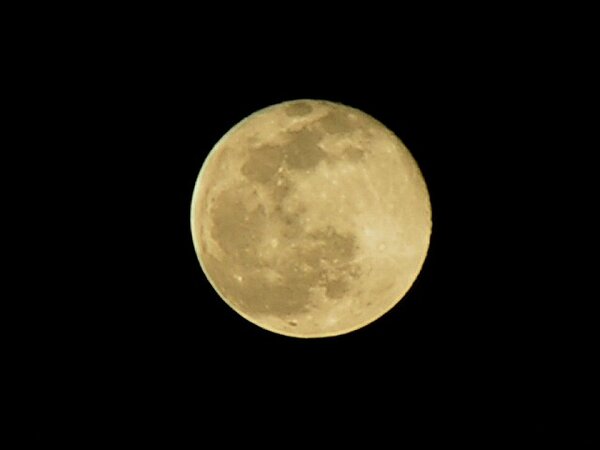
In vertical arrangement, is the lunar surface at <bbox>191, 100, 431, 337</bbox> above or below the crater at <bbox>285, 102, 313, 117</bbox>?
below

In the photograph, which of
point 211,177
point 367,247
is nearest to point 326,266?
point 367,247

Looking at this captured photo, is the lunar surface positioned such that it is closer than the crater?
Yes

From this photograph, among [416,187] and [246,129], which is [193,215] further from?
[416,187]

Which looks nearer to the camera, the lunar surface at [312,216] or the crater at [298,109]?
the lunar surface at [312,216]

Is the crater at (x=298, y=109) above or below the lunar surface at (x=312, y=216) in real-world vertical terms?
above

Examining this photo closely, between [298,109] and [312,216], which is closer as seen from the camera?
[312,216]

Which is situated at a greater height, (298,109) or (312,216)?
(298,109)
